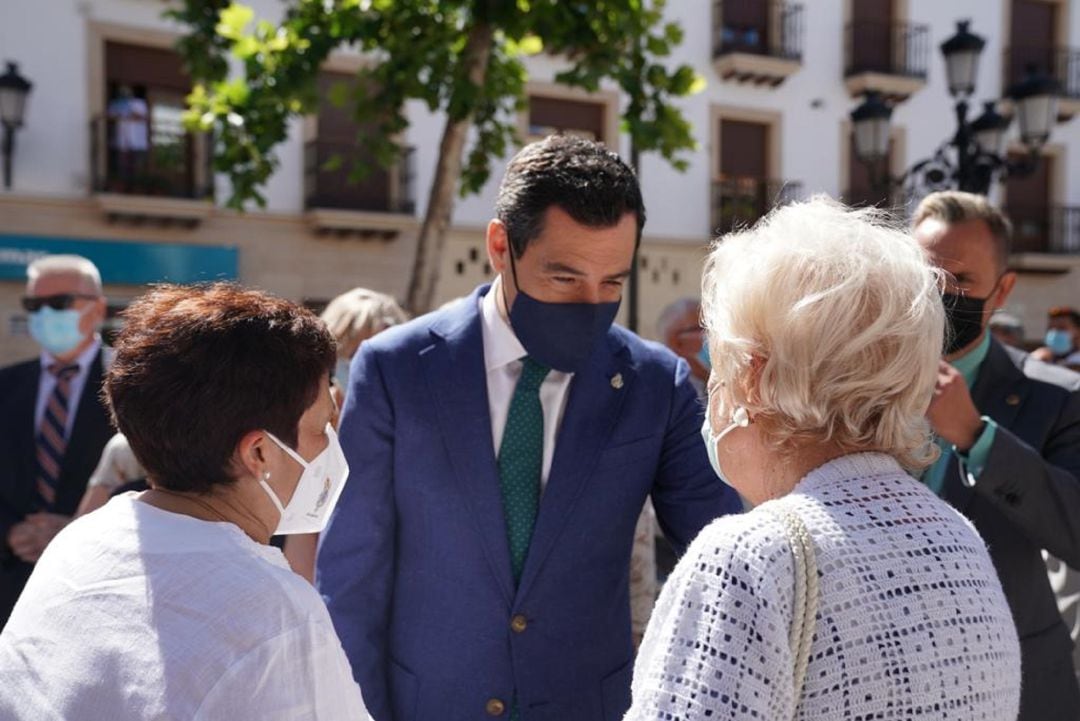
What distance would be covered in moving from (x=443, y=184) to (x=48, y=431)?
4.37 metres

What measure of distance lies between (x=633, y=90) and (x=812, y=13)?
12.4m

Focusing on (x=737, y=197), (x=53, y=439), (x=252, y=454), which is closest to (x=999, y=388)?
(x=252, y=454)

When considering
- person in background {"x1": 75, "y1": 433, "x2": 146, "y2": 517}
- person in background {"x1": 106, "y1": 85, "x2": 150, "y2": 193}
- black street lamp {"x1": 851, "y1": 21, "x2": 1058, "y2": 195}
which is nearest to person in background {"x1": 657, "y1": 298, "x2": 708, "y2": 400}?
person in background {"x1": 75, "y1": 433, "x2": 146, "y2": 517}

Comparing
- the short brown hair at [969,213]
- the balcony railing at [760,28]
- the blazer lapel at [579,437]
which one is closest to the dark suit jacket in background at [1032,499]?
the short brown hair at [969,213]

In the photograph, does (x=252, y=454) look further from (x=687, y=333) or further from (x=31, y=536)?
(x=687, y=333)

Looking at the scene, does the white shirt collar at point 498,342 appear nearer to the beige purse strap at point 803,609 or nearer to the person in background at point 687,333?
the beige purse strap at point 803,609

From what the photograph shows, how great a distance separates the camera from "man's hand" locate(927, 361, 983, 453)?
2.21m

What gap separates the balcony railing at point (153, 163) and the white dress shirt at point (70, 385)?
33.2ft

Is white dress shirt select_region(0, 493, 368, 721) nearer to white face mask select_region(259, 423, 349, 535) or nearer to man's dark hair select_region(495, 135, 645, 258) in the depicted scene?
white face mask select_region(259, 423, 349, 535)

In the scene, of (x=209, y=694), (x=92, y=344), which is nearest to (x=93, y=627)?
(x=209, y=694)

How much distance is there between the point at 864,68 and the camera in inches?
737

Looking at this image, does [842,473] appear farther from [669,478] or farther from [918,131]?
[918,131]

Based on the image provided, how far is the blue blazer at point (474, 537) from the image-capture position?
7.11 ft

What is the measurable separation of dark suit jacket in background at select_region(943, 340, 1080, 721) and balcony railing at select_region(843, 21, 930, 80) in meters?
17.3
